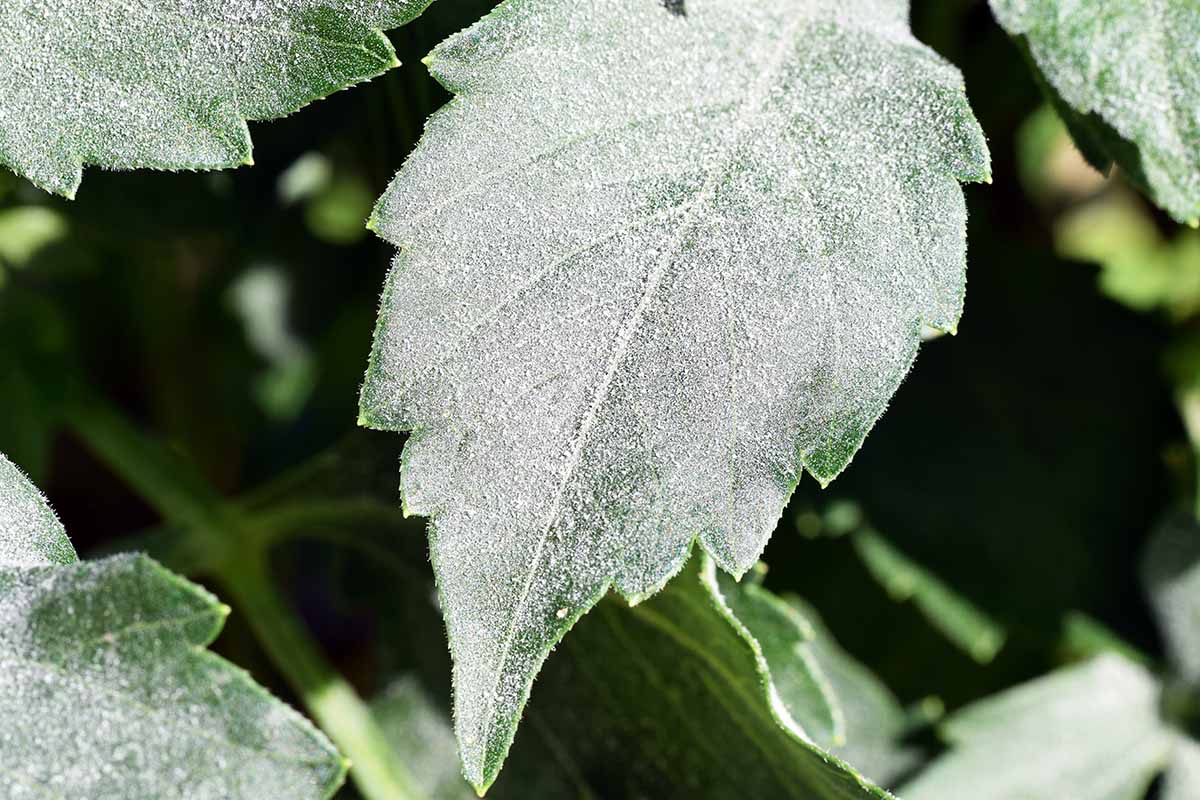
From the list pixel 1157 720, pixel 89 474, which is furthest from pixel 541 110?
pixel 89 474

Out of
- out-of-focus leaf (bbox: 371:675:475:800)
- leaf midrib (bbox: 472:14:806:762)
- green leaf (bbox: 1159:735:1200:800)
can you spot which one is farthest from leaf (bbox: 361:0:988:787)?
green leaf (bbox: 1159:735:1200:800)

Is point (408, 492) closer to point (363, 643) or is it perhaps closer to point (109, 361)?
A: point (363, 643)

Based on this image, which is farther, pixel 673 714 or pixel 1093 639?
pixel 1093 639

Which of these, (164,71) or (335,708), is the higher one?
(164,71)

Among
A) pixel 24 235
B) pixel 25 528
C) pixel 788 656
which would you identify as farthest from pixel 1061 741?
pixel 24 235

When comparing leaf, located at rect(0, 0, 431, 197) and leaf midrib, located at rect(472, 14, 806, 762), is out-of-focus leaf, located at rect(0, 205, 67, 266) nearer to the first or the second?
leaf, located at rect(0, 0, 431, 197)

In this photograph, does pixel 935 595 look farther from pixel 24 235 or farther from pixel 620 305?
pixel 24 235
